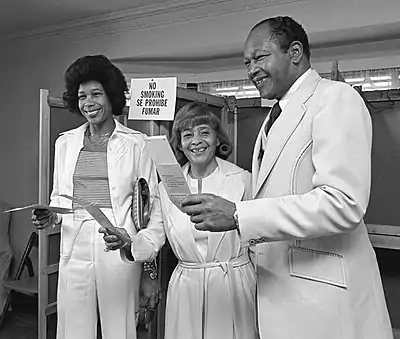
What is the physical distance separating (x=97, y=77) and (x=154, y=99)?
0.42 meters

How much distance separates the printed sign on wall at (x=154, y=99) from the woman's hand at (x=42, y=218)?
0.55 m

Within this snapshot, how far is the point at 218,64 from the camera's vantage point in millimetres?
3734

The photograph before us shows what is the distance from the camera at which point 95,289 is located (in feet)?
6.02

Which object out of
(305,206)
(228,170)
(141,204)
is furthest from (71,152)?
(305,206)

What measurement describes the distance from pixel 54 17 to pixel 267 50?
3.30m

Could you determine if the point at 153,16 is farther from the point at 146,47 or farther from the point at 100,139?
the point at 100,139

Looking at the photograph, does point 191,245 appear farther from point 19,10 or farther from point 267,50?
point 19,10

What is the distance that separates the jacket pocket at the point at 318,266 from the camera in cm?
110

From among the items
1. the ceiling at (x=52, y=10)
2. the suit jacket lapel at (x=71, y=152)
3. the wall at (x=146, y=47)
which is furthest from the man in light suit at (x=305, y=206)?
the ceiling at (x=52, y=10)

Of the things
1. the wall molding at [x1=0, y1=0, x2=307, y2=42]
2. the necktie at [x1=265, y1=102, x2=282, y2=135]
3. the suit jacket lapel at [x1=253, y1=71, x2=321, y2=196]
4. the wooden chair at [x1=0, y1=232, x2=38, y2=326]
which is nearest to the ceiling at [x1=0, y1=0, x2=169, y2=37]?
the wall molding at [x1=0, y1=0, x2=307, y2=42]

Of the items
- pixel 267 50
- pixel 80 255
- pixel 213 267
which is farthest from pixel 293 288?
pixel 80 255

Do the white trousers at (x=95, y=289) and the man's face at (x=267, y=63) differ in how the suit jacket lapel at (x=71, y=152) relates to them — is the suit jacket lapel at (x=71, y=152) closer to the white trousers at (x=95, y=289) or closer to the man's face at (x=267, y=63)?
the white trousers at (x=95, y=289)

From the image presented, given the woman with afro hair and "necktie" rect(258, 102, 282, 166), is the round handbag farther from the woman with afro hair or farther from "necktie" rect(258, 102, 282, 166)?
"necktie" rect(258, 102, 282, 166)

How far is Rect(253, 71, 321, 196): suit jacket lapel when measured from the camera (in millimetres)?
1134
